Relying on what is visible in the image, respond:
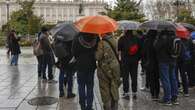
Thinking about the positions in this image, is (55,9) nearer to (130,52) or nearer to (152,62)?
(130,52)

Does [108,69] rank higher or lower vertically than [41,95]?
higher

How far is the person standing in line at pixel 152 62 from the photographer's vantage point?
10.4m

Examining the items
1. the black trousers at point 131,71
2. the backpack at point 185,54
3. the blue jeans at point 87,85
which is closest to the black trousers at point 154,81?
the black trousers at point 131,71

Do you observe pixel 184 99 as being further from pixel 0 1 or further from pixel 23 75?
pixel 0 1

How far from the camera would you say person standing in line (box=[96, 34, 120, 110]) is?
8539 millimetres

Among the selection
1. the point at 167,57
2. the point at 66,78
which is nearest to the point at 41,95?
the point at 66,78

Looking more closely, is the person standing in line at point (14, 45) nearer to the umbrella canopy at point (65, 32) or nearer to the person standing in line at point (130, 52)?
the umbrella canopy at point (65, 32)

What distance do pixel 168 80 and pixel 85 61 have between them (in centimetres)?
245

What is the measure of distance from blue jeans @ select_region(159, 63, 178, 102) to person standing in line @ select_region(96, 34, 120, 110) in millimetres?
1743

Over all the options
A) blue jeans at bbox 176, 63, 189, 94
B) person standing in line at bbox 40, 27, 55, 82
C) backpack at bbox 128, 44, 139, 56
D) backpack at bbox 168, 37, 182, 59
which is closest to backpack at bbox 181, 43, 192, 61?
blue jeans at bbox 176, 63, 189, 94

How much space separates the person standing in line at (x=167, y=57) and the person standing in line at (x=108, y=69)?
1655 mm

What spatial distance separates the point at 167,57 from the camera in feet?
32.5

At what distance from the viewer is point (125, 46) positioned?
10.4m

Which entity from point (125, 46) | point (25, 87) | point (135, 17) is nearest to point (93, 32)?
point (125, 46)
